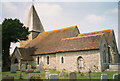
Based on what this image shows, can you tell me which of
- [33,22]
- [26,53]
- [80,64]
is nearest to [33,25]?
[33,22]

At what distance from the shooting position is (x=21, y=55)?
27609 mm

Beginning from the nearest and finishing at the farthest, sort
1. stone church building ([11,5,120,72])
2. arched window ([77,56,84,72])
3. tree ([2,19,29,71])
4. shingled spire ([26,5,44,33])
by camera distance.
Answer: stone church building ([11,5,120,72])
arched window ([77,56,84,72])
tree ([2,19,29,71])
shingled spire ([26,5,44,33])

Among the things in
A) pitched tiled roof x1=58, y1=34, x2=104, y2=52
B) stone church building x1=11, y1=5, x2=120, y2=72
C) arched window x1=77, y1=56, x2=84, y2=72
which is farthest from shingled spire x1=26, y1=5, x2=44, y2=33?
arched window x1=77, y1=56, x2=84, y2=72

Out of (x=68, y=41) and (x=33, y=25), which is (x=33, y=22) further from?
(x=68, y=41)

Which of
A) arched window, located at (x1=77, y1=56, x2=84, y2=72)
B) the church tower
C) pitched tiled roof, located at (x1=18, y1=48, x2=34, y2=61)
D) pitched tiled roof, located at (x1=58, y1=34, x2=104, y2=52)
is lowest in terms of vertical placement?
arched window, located at (x1=77, y1=56, x2=84, y2=72)

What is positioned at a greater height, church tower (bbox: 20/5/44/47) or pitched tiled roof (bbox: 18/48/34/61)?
church tower (bbox: 20/5/44/47)

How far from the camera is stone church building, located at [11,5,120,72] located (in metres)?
20.2

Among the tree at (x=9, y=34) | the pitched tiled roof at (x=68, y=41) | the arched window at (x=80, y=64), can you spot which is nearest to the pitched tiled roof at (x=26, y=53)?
the pitched tiled roof at (x=68, y=41)

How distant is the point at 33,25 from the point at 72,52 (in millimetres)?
17361

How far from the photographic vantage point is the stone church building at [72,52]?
20.2 meters

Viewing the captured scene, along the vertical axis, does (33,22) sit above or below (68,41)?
above

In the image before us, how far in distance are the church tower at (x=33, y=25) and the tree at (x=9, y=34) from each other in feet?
22.3

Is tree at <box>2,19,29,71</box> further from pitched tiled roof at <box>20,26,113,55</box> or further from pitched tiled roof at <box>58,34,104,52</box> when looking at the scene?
pitched tiled roof at <box>58,34,104,52</box>

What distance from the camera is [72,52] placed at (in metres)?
21.7
